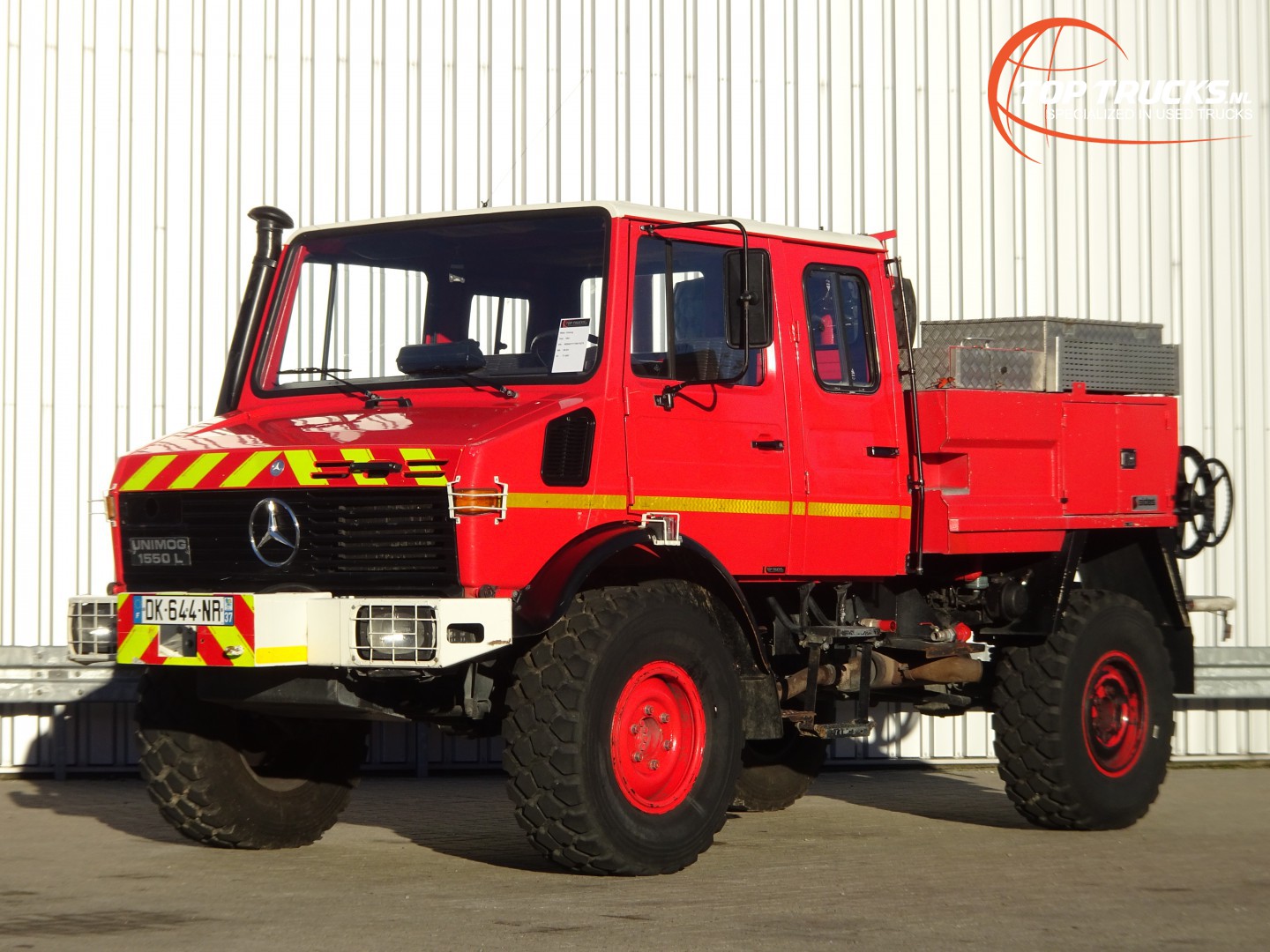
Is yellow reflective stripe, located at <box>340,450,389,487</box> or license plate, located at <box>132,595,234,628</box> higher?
yellow reflective stripe, located at <box>340,450,389,487</box>

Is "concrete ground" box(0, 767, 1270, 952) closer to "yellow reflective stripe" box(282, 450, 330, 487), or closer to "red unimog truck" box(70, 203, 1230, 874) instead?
"red unimog truck" box(70, 203, 1230, 874)

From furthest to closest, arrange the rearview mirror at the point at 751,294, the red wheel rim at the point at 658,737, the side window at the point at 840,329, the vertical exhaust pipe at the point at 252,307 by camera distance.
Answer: the side window at the point at 840,329 → the vertical exhaust pipe at the point at 252,307 → the rearview mirror at the point at 751,294 → the red wheel rim at the point at 658,737

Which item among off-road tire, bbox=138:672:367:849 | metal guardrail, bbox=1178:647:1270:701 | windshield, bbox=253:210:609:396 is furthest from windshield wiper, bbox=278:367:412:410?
metal guardrail, bbox=1178:647:1270:701

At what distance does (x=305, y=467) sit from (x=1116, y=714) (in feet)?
16.5

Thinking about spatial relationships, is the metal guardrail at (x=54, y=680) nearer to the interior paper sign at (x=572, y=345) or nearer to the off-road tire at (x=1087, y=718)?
the interior paper sign at (x=572, y=345)

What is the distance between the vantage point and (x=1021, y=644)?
9891mm

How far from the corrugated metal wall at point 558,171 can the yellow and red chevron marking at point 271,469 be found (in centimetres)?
413

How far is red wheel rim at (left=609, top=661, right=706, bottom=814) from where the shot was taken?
7625mm

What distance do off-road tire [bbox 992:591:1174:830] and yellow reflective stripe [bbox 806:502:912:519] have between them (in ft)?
4.32

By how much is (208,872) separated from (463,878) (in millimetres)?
1142

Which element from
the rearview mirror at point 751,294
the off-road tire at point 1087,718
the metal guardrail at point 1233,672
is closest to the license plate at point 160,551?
the rearview mirror at point 751,294

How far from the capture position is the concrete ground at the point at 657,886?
6316 mm

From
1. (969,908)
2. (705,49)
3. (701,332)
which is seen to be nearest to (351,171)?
(705,49)

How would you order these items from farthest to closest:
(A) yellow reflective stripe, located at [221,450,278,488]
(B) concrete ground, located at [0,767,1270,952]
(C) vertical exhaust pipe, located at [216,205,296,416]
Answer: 1. (C) vertical exhaust pipe, located at [216,205,296,416]
2. (A) yellow reflective stripe, located at [221,450,278,488]
3. (B) concrete ground, located at [0,767,1270,952]
